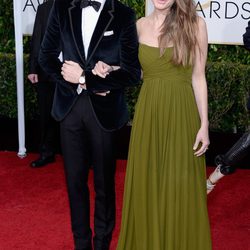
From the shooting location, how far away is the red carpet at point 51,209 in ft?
12.6

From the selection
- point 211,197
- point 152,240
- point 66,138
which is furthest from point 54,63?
point 211,197

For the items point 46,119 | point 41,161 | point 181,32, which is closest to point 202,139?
point 181,32

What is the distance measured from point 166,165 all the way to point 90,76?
617mm

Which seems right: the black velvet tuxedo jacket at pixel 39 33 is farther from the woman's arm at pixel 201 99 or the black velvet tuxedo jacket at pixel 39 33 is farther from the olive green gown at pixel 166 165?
the woman's arm at pixel 201 99

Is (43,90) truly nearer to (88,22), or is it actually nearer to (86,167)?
(86,167)

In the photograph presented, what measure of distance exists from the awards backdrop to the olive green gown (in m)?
2.54

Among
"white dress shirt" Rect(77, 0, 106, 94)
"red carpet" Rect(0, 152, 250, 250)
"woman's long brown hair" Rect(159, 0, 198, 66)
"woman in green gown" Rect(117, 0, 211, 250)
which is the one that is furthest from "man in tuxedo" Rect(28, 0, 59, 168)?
"woman's long brown hair" Rect(159, 0, 198, 66)

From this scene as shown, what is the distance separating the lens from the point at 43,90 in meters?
5.42

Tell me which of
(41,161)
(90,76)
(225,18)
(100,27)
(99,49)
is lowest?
(41,161)

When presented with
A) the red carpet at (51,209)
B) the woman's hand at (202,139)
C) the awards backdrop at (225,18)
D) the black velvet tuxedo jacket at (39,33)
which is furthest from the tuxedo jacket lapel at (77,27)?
the awards backdrop at (225,18)

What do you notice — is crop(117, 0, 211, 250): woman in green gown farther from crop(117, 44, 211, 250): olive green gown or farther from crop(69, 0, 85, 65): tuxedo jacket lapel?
crop(69, 0, 85, 65): tuxedo jacket lapel

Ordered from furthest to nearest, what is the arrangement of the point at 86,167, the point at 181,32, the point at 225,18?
the point at 225,18, the point at 86,167, the point at 181,32

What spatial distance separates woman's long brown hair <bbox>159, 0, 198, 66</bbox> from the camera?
2828mm

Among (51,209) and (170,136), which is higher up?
(170,136)
